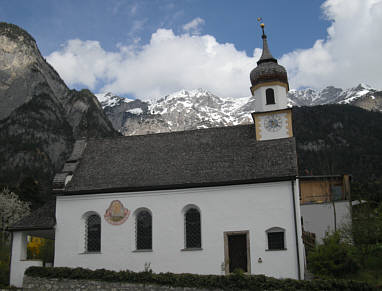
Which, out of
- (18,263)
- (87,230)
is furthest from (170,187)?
(18,263)

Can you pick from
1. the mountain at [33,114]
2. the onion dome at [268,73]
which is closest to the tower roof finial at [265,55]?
the onion dome at [268,73]

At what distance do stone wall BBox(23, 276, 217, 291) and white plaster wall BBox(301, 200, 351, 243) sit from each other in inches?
817

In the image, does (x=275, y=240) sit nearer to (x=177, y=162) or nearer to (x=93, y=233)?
(x=177, y=162)

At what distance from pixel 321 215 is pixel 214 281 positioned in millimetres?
20743

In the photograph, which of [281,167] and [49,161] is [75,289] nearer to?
[281,167]

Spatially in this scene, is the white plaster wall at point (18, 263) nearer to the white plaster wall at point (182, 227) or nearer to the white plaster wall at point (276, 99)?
the white plaster wall at point (182, 227)

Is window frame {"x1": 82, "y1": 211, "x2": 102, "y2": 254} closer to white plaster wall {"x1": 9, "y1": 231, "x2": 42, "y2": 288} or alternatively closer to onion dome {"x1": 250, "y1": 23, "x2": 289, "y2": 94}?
white plaster wall {"x1": 9, "y1": 231, "x2": 42, "y2": 288}

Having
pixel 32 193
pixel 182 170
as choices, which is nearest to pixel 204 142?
pixel 182 170

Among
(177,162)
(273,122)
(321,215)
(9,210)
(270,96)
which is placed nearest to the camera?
(177,162)

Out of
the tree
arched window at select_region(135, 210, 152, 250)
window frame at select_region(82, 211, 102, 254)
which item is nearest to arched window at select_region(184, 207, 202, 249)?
arched window at select_region(135, 210, 152, 250)

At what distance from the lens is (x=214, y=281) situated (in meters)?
19.8

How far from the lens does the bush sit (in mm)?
21469

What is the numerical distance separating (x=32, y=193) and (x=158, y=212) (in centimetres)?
5188

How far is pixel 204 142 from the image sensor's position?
95.3 feet
